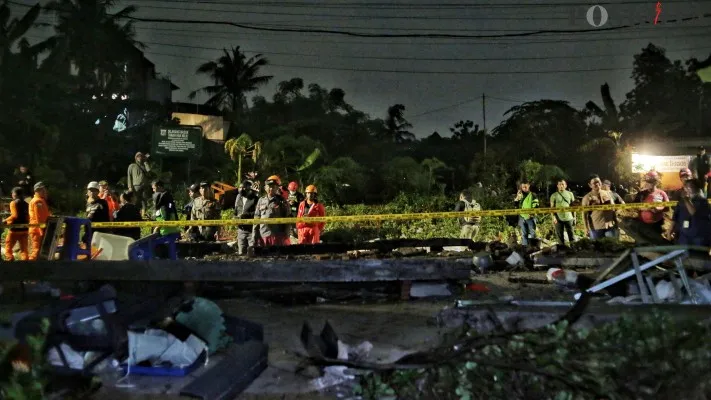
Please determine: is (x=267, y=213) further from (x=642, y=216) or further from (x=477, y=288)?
(x=642, y=216)

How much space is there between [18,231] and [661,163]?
21.2 metres

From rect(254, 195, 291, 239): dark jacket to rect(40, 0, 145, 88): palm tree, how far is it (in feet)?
72.9

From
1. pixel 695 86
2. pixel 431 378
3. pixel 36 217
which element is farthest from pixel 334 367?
pixel 695 86

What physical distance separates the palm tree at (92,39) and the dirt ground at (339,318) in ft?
86.6

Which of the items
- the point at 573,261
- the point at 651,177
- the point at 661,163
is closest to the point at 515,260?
the point at 573,261

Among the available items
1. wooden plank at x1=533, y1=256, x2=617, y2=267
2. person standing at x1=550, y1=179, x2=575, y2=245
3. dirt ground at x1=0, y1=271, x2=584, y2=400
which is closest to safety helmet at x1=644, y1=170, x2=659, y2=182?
person standing at x1=550, y1=179, x2=575, y2=245

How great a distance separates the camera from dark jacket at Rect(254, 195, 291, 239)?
11695mm

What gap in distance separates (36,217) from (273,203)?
172 inches

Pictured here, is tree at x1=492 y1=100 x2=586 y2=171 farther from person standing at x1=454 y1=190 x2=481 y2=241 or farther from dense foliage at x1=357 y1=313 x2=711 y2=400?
dense foliage at x1=357 y1=313 x2=711 y2=400

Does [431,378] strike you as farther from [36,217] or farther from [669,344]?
[36,217]

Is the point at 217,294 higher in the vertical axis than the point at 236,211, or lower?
lower

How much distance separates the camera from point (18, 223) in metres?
11.6

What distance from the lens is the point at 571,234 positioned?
40.4 feet

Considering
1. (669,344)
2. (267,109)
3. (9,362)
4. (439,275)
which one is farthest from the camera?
(267,109)
